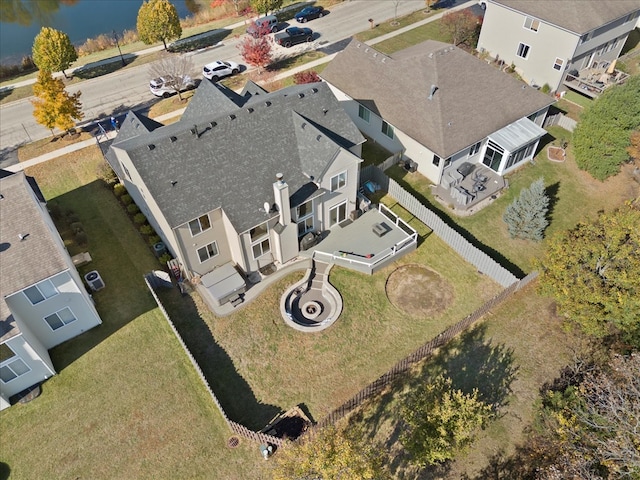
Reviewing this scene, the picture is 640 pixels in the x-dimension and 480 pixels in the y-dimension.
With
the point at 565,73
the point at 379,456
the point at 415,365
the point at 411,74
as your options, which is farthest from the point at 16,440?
the point at 565,73

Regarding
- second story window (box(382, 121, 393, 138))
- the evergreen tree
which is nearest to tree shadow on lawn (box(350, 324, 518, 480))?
the evergreen tree

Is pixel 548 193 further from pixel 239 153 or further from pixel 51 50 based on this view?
pixel 51 50

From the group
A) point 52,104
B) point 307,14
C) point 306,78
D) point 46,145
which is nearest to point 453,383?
point 306,78

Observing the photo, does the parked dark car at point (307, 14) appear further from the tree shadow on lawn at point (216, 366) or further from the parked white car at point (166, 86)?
the tree shadow on lawn at point (216, 366)

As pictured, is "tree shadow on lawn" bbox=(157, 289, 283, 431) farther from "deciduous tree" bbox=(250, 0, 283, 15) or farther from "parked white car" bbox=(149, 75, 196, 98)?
"deciduous tree" bbox=(250, 0, 283, 15)

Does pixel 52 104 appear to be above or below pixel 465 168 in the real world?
above

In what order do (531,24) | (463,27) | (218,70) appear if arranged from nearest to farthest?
(531,24)
(218,70)
(463,27)
